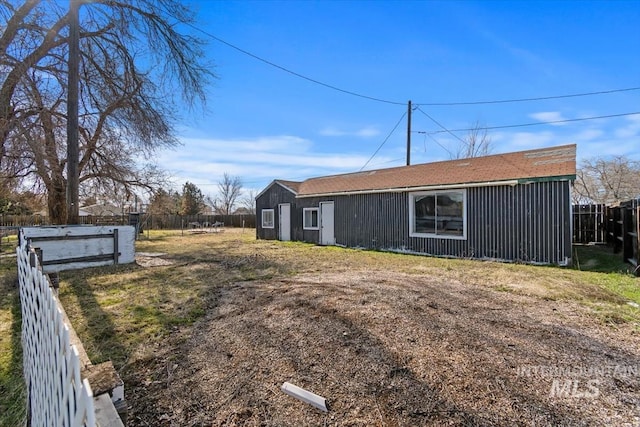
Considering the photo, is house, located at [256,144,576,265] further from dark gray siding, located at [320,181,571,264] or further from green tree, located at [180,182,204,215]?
green tree, located at [180,182,204,215]

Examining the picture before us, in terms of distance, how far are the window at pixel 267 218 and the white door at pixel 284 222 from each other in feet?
2.31

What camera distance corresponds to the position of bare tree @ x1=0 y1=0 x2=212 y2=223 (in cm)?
841

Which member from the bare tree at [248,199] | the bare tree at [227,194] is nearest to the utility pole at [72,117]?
the bare tree at [248,199]

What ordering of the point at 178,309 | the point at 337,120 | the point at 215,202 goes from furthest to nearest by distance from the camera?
the point at 215,202, the point at 337,120, the point at 178,309

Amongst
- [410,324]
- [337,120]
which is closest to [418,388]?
[410,324]

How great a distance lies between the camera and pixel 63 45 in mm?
9594

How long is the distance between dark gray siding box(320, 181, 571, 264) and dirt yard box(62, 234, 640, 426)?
334 cm

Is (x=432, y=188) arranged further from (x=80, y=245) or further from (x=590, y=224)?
(x=80, y=245)

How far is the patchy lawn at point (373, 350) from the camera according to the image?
83.6 inches

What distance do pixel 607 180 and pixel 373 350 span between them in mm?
27555

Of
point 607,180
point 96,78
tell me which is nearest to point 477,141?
point 607,180

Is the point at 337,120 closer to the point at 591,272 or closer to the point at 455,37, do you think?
the point at 455,37

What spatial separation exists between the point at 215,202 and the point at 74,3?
43134mm

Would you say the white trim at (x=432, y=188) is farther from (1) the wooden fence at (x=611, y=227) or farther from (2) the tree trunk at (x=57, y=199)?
(2) the tree trunk at (x=57, y=199)
